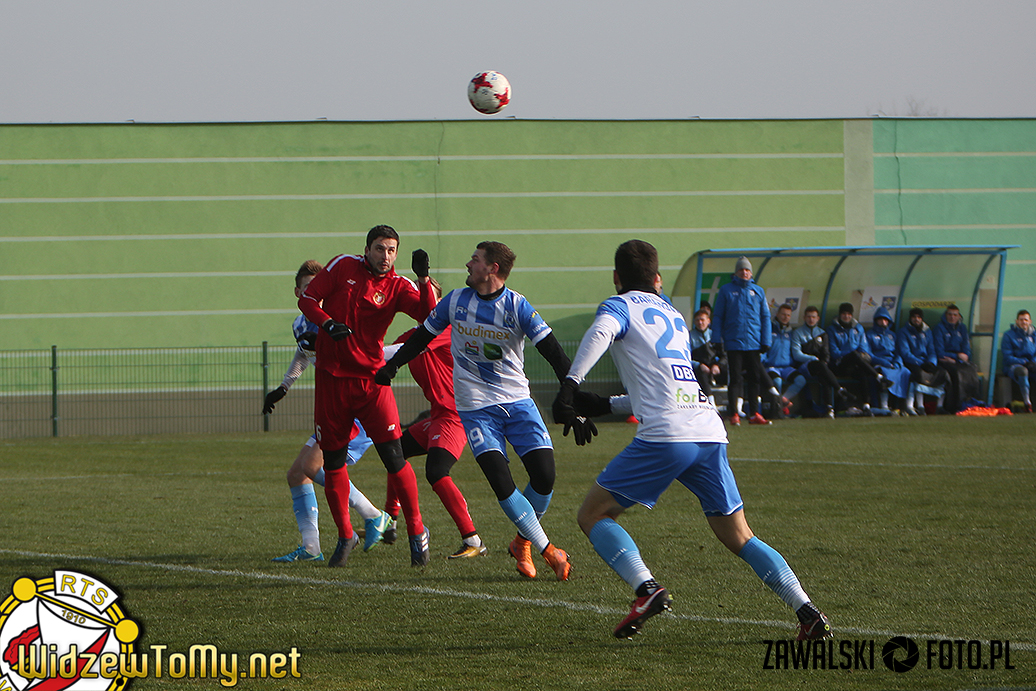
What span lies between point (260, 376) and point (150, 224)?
12.0ft

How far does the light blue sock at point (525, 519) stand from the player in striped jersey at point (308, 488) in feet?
4.81

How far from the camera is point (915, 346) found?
21969mm

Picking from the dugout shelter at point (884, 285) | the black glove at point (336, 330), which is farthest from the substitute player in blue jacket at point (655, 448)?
the dugout shelter at point (884, 285)

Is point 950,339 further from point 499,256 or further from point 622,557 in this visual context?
point 622,557

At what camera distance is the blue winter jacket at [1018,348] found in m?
22.5

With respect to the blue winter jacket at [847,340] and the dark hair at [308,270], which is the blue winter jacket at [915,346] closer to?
Answer: the blue winter jacket at [847,340]

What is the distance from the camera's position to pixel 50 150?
2288 centimetres

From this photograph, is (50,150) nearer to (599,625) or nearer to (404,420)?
(404,420)

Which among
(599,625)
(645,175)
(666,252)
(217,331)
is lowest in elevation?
(599,625)

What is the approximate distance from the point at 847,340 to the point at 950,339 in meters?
2.23

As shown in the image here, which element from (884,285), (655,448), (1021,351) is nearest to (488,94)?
(655,448)

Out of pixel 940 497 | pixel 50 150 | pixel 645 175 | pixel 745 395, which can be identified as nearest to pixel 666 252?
pixel 645 175

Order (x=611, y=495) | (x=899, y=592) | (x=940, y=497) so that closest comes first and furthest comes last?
1. (x=611, y=495)
2. (x=899, y=592)
3. (x=940, y=497)

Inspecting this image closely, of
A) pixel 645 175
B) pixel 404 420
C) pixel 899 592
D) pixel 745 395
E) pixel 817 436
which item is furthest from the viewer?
pixel 645 175
